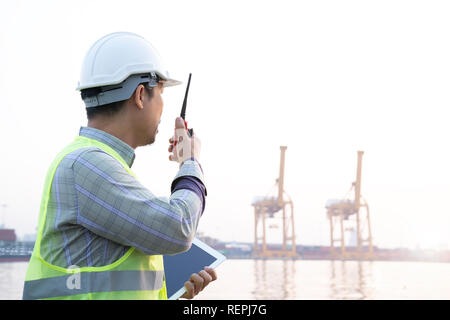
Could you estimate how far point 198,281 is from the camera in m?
1.05

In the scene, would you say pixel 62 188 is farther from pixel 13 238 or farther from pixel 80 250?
pixel 13 238

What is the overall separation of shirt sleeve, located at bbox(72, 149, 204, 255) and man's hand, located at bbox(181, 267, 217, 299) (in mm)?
226

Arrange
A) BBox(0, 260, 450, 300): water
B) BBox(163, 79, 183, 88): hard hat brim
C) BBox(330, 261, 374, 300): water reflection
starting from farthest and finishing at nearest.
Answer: BBox(330, 261, 374, 300): water reflection < BBox(0, 260, 450, 300): water < BBox(163, 79, 183, 88): hard hat brim

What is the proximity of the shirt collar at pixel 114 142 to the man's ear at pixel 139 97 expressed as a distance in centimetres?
7

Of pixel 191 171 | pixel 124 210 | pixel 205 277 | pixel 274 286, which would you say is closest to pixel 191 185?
pixel 191 171

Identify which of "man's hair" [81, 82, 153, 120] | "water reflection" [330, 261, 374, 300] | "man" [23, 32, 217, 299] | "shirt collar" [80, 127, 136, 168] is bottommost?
"water reflection" [330, 261, 374, 300]

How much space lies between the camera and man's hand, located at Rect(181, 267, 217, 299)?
41.6 inches

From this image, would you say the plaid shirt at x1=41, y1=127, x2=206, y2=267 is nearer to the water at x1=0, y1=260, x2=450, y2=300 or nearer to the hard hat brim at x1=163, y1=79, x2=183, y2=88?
the hard hat brim at x1=163, y1=79, x2=183, y2=88

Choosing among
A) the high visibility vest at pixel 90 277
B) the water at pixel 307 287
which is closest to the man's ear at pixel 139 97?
the high visibility vest at pixel 90 277

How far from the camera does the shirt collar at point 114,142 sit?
0.94 metres

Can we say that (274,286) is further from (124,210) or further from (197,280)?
(124,210)

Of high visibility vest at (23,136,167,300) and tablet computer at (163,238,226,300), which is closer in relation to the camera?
high visibility vest at (23,136,167,300)

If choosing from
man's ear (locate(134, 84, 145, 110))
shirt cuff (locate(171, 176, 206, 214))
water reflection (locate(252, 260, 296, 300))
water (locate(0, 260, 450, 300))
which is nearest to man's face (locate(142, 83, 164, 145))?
man's ear (locate(134, 84, 145, 110))

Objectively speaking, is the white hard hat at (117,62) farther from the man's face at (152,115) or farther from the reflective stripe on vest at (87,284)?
the reflective stripe on vest at (87,284)
